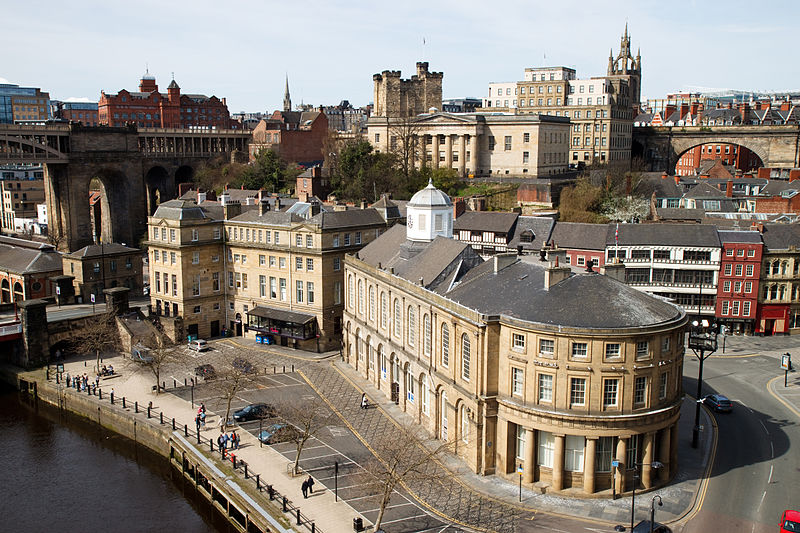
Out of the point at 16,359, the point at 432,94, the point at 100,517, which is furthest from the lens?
the point at 432,94

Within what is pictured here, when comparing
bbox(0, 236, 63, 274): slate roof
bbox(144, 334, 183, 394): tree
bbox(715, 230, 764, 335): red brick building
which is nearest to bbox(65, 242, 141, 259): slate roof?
bbox(0, 236, 63, 274): slate roof

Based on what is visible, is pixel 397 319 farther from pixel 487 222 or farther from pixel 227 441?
pixel 487 222

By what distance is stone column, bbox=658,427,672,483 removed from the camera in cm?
3988

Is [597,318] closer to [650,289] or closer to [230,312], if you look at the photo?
[650,289]

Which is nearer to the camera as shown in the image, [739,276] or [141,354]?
[141,354]

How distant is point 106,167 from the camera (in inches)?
4365

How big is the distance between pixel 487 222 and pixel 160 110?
123 metres

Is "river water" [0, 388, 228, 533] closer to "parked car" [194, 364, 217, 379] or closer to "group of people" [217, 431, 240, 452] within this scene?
"group of people" [217, 431, 240, 452]

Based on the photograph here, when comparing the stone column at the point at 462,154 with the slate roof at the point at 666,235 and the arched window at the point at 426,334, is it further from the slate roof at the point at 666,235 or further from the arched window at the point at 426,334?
the arched window at the point at 426,334

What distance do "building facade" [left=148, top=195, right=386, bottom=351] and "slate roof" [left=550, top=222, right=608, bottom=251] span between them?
18069mm

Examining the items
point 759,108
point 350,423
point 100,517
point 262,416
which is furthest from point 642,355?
point 759,108

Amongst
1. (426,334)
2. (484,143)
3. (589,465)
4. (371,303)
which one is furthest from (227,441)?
(484,143)

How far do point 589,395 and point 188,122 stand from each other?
159 m

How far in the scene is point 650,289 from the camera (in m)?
71.4
